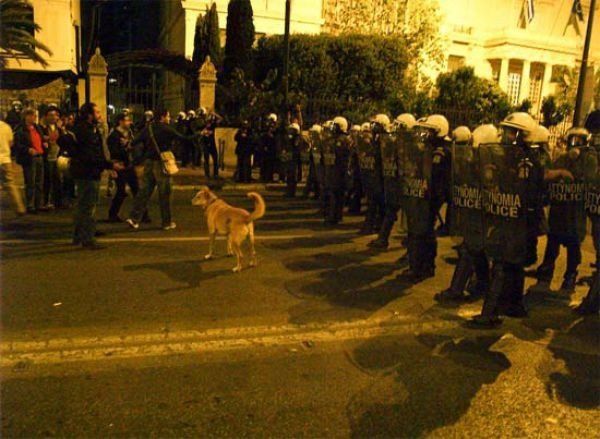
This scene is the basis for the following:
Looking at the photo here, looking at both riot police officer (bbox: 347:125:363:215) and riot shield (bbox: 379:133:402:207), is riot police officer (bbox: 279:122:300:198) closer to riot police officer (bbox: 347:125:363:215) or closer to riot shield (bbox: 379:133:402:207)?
riot police officer (bbox: 347:125:363:215)

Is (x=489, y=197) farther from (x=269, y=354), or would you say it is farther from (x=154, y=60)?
(x=154, y=60)

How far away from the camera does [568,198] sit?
652 centimetres

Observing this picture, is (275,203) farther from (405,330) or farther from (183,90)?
(183,90)

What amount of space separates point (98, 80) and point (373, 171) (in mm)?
14370

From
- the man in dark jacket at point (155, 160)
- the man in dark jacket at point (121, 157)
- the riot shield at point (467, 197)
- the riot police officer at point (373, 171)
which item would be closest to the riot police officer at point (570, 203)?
the riot shield at point (467, 197)

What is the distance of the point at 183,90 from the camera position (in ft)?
80.0

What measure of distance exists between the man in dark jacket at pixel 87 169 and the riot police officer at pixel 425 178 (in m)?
4.06

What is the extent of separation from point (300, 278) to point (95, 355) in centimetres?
290

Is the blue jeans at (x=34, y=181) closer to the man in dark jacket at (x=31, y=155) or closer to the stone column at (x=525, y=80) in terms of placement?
the man in dark jacket at (x=31, y=155)

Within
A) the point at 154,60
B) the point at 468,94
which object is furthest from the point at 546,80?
the point at 154,60

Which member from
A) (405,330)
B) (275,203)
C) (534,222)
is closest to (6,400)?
(405,330)

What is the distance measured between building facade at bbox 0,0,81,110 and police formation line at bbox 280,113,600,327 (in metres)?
22.9

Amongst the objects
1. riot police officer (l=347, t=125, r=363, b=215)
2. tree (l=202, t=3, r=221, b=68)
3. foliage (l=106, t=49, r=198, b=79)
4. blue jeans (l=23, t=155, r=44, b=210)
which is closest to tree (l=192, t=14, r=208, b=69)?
tree (l=202, t=3, r=221, b=68)

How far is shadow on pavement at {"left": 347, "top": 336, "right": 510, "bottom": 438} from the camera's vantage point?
3.65 metres
